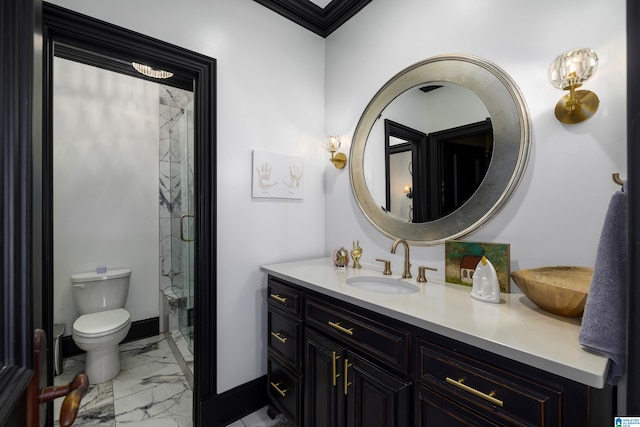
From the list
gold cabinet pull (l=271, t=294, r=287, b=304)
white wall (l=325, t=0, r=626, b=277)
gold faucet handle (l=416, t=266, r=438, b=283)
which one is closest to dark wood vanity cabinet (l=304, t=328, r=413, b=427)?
gold cabinet pull (l=271, t=294, r=287, b=304)

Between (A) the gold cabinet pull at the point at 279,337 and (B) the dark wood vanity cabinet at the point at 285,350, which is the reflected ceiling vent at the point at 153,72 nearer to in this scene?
(B) the dark wood vanity cabinet at the point at 285,350

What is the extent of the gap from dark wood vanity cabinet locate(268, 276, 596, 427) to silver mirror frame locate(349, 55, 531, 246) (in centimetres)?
69

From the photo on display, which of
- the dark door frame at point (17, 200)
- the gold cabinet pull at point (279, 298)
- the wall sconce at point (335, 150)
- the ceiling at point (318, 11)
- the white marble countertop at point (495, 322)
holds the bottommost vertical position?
the gold cabinet pull at point (279, 298)

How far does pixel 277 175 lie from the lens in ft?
6.86

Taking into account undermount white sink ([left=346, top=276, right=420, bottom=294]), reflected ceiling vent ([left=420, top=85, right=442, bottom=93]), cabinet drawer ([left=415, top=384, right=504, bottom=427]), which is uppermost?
reflected ceiling vent ([left=420, top=85, right=442, bottom=93])

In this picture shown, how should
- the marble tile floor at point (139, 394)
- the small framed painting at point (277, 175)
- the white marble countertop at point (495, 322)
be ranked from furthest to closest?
the small framed painting at point (277, 175) → the marble tile floor at point (139, 394) → the white marble countertop at point (495, 322)

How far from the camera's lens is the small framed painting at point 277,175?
199 centimetres

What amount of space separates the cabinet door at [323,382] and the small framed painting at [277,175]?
980mm

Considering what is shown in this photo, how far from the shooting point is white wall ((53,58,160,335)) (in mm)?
2561

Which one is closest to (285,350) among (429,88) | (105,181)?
(429,88)

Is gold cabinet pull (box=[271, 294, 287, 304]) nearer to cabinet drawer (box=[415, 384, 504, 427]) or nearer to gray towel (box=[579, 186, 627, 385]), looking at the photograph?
cabinet drawer (box=[415, 384, 504, 427])

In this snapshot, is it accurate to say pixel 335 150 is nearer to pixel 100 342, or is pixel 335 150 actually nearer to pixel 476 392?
pixel 476 392

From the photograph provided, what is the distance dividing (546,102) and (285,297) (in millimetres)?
1620

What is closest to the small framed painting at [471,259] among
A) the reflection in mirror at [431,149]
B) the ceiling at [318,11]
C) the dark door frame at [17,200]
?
the reflection in mirror at [431,149]
